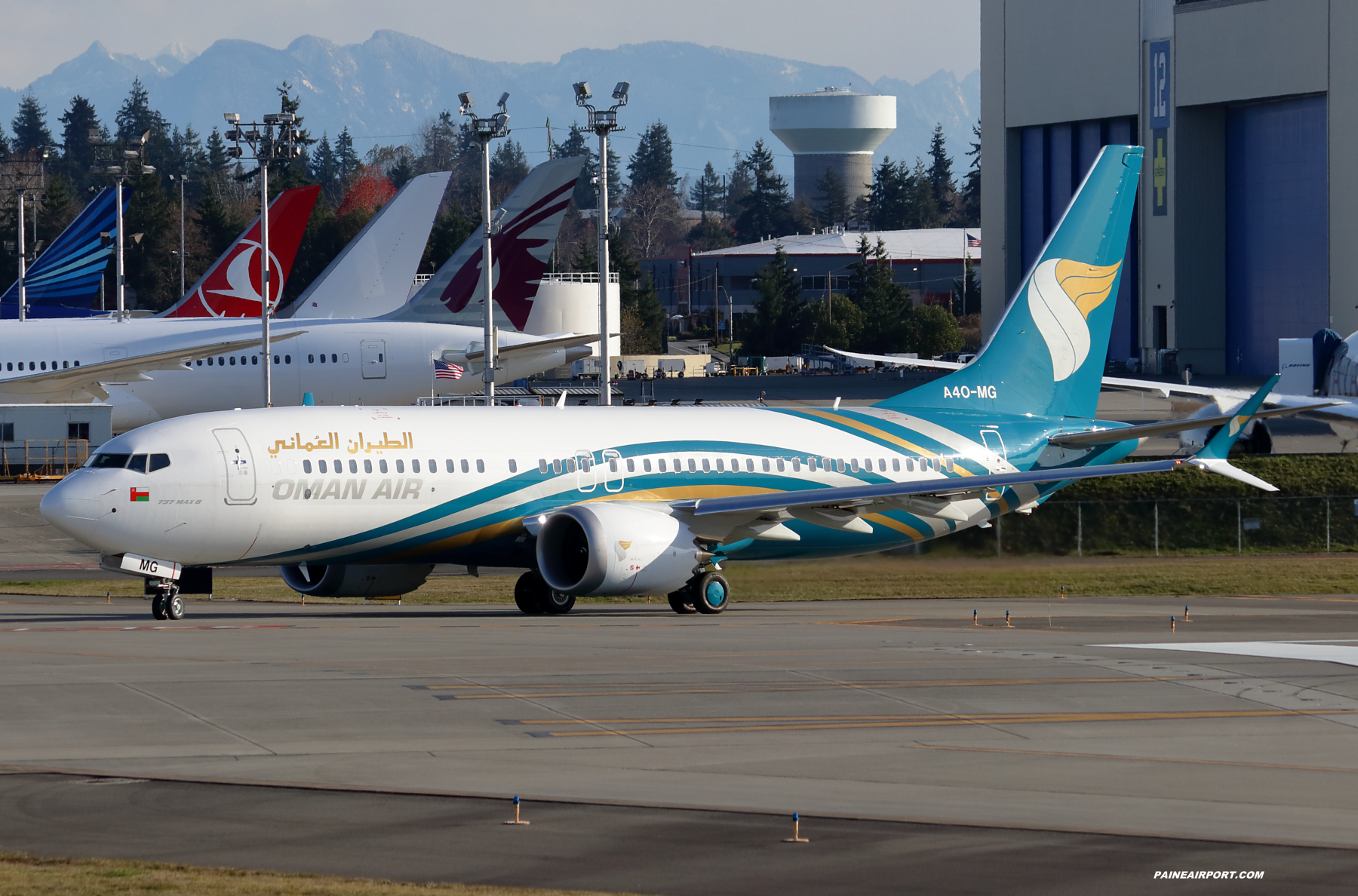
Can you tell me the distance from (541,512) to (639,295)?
124 m

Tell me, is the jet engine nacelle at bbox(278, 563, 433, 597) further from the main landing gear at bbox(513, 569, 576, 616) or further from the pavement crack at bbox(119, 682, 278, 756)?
the pavement crack at bbox(119, 682, 278, 756)

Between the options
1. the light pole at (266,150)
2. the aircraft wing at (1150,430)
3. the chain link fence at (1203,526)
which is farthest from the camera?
the light pole at (266,150)

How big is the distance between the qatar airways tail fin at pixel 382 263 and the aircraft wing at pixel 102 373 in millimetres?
12177

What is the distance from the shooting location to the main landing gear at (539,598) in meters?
32.2

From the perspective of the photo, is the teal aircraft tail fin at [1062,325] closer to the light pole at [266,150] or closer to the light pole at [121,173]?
the light pole at [266,150]

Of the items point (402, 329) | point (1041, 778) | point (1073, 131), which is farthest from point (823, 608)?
point (1073, 131)

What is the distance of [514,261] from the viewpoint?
2650 inches

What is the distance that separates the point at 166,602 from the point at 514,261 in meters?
39.4

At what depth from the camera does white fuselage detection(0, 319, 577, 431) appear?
65500 mm

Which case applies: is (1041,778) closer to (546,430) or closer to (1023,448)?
(546,430)

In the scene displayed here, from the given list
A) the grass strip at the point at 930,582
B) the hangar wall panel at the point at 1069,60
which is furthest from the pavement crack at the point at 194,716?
the hangar wall panel at the point at 1069,60

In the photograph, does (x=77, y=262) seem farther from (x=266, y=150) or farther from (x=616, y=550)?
(x=616, y=550)

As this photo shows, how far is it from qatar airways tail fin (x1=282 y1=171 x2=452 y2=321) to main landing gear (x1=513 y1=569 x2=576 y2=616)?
45.1 meters

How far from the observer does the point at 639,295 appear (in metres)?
154
